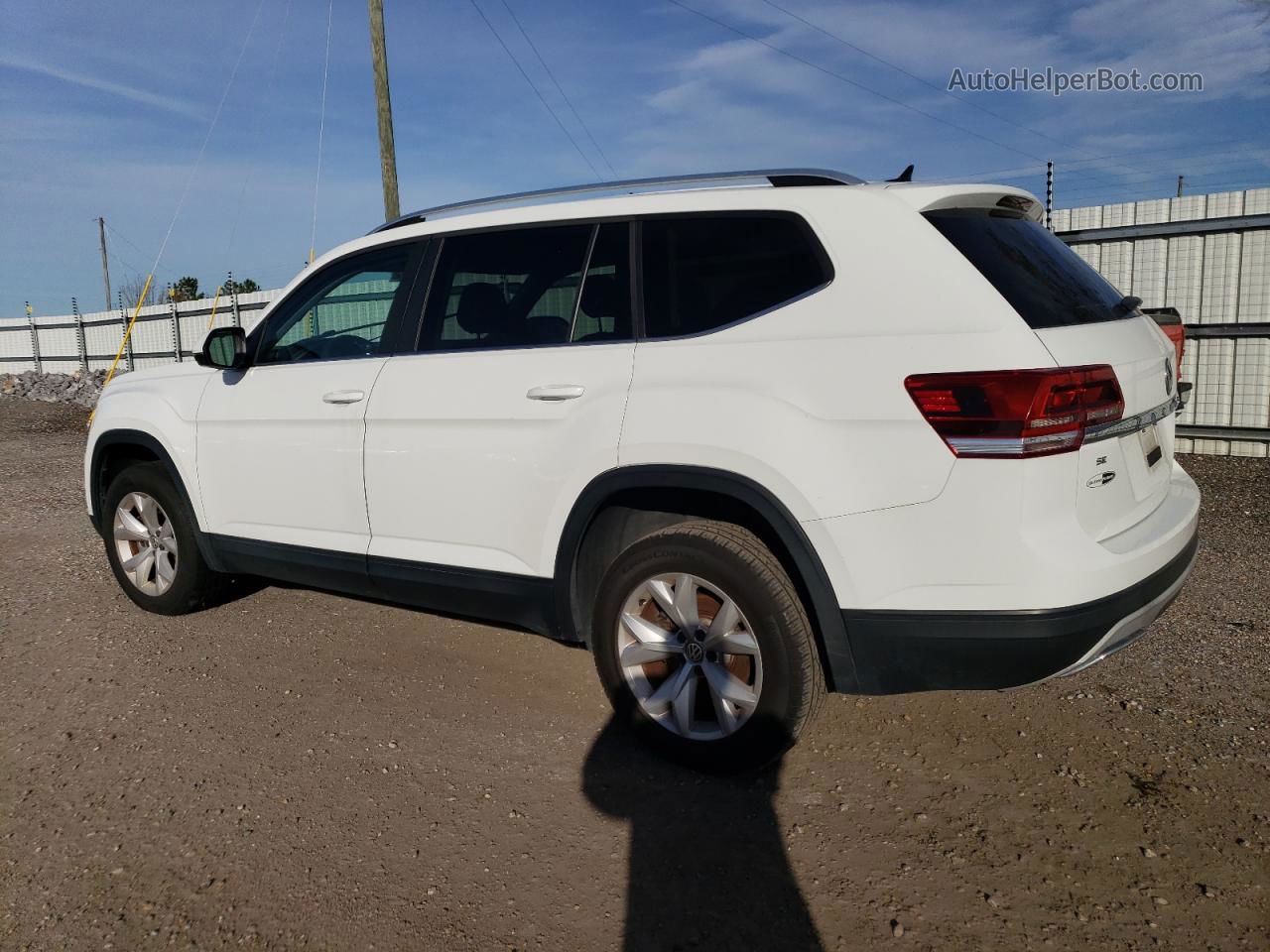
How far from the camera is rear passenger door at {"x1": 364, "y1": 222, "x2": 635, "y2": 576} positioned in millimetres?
3330

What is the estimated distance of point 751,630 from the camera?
3014 mm

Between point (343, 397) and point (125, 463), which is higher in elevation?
point (343, 397)

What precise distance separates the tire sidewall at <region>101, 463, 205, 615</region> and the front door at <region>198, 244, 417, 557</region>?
0.94ft

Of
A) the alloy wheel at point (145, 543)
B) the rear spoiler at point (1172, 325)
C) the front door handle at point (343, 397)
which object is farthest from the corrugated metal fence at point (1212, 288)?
the alloy wheel at point (145, 543)

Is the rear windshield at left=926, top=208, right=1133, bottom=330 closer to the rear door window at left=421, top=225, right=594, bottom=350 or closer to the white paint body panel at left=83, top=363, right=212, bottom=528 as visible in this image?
the rear door window at left=421, top=225, right=594, bottom=350

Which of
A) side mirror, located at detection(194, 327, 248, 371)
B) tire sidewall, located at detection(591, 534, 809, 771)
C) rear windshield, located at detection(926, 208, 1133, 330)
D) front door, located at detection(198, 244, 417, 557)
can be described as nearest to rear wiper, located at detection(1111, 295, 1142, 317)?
rear windshield, located at detection(926, 208, 1133, 330)

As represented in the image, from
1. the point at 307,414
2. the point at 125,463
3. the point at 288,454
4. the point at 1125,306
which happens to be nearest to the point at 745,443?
the point at 1125,306

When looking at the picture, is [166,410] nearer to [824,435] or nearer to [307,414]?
[307,414]

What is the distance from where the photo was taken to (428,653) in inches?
178

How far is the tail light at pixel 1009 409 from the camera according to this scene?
8.35 ft

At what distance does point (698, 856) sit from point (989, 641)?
41.1 inches

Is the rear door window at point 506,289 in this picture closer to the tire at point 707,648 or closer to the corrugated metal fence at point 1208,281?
the tire at point 707,648

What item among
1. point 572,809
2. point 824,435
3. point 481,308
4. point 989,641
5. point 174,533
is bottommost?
point 572,809

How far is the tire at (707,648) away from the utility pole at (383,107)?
11.4 meters
